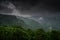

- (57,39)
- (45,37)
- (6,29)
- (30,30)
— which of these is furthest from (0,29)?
(57,39)

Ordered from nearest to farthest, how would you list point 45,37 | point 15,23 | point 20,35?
point 20,35, point 45,37, point 15,23

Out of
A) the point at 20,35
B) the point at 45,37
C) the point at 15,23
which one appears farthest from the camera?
the point at 15,23

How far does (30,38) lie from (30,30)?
8.1 inches

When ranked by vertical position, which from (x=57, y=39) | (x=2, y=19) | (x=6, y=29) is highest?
(x=2, y=19)

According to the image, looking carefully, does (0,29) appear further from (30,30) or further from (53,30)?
(53,30)

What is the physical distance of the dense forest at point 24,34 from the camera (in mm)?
3262

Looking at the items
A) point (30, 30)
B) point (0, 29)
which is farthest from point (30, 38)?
point (0, 29)

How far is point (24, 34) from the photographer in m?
3.46

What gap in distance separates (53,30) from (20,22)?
2.87ft

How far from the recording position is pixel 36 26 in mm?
3709

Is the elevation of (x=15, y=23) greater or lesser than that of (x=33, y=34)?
greater

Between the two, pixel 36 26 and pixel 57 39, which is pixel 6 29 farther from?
pixel 57 39

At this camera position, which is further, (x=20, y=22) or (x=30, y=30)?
(x=20, y=22)

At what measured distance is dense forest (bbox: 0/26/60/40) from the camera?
3262mm
